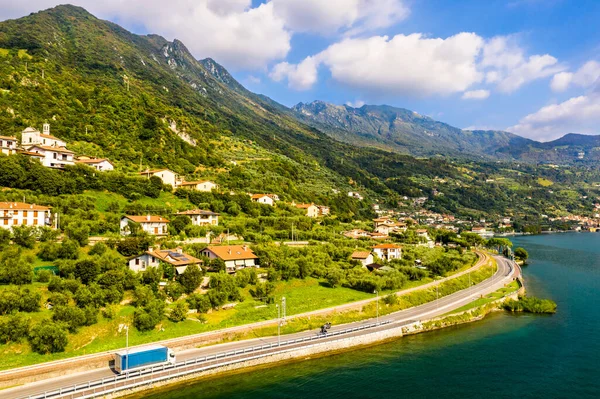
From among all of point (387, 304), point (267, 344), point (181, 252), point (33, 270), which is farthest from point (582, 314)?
point (33, 270)

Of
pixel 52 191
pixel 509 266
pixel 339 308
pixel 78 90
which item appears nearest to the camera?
pixel 339 308

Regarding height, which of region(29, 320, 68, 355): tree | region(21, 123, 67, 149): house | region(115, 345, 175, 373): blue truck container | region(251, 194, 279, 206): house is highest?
region(21, 123, 67, 149): house

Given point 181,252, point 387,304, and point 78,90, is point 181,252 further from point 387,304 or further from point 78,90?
point 78,90

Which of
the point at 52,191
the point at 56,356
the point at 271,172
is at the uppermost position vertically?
the point at 271,172

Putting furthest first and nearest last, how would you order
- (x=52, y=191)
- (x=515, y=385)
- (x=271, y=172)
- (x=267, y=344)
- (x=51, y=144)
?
1. (x=271, y=172)
2. (x=51, y=144)
3. (x=52, y=191)
4. (x=267, y=344)
5. (x=515, y=385)

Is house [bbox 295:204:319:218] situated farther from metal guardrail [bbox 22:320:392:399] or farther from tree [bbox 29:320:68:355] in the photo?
tree [bbox 29:320:68:355]

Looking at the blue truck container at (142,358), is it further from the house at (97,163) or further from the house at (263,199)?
the house at (263,199)

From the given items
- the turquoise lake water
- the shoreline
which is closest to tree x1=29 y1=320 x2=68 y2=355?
the shoreline
